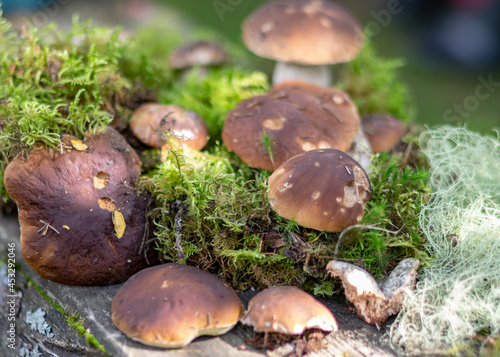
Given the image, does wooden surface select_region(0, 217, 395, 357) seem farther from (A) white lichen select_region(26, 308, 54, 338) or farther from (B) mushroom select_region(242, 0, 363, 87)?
(B) mushroom select_region(242, 0, 363, 87)

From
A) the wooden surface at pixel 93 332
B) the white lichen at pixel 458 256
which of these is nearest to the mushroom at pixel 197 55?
the wooden surface at pixel 93 332

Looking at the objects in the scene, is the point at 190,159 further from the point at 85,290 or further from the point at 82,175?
the point at 85,290

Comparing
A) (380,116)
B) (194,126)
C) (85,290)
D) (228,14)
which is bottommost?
(228,14)

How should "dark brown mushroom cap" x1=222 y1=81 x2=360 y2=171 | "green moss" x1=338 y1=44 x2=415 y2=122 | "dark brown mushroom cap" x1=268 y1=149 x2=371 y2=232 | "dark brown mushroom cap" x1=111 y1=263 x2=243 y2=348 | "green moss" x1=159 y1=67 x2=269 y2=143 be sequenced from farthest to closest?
"green moss" x1=338 y1=44 x2=415 y2=122 → "green moss" x1=159 y1=67 x2=269 y2=143 → "dark brown mushroom cap" x1=222 y1=81 x2=360 y2=171 → "dark brown mushroom cap" x1=268 y1=149 x2=371 y2=232 → "dark brown mushroom cap" x1=111 y1=263 x2=243 y2=348

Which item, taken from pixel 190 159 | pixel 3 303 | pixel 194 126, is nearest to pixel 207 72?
pixel 194 126

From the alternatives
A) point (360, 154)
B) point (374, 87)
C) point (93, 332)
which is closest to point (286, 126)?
point (360, 154)

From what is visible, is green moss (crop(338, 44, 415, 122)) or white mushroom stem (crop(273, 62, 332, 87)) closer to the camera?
white mushroom stem (crop(273, 62, 332, 87))

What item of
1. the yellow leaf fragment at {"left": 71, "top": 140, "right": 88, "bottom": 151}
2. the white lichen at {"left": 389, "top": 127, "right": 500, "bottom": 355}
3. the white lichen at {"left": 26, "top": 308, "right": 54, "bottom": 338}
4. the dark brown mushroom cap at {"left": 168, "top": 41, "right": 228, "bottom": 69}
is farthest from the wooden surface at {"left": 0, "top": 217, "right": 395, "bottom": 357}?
the dark brown mushroom cap at {"left": 168, "top": 41, "right": 228, "bottom": 69}

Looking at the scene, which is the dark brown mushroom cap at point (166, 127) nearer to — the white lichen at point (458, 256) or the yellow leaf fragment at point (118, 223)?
the yellow leaf fragment at point (118, 223)
